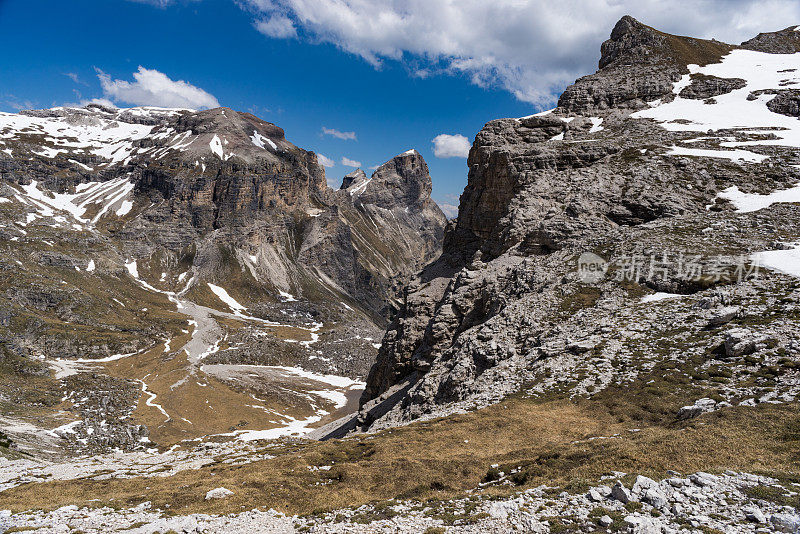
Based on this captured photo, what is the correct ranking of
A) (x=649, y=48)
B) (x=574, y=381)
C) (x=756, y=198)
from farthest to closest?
1. (x=649, y=48)
2. (x=756, y=198)
3. (x=574, y=381)

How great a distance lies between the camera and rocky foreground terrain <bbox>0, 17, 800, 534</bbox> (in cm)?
1692

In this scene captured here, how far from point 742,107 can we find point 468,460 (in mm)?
93710

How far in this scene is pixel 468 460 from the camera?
79.0 feet

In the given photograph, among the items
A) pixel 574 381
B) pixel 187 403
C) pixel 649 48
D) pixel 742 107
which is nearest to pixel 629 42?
pixel 649 48

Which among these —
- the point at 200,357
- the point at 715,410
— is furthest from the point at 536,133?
the point at 200,357

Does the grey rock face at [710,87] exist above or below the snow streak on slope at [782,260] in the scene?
above

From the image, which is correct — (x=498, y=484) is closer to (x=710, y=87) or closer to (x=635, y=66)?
(x=710, y=87)

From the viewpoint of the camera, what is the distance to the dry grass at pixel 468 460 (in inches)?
703

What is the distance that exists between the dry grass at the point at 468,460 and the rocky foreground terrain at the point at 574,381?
0.53 ft

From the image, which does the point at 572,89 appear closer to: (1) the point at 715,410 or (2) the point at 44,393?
(1) the point at 715,410

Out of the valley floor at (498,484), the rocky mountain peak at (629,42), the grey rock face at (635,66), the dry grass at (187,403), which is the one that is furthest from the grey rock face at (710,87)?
the dry grass at (187,403)

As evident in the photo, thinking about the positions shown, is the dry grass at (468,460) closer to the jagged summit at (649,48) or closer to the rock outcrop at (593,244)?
the rock outcrop at (593,244)

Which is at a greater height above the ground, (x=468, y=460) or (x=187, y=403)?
(x=468, y=460)

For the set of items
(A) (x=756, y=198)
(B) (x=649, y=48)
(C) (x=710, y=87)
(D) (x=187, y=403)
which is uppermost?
(B) (x=649, y=48)
